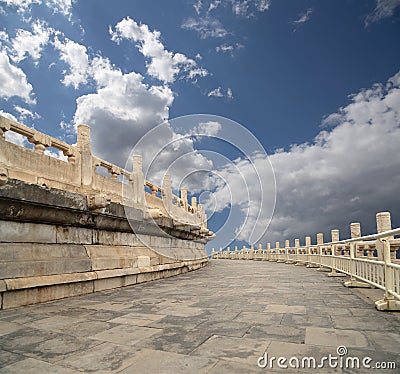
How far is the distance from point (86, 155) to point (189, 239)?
7.33m

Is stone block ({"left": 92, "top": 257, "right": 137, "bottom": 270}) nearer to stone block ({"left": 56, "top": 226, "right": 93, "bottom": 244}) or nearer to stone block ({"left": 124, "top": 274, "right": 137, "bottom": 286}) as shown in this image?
stone block ({"left": 124, "top": 274, "right": 137, "bottom": 286})

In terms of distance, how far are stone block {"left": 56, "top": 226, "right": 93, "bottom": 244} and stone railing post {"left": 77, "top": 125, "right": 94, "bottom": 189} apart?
1565 millimetres

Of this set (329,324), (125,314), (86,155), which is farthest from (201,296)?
(86,155)

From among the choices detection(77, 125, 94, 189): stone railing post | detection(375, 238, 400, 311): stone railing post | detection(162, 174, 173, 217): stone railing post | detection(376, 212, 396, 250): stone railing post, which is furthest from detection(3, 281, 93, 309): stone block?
detection(376, 212, 396, 250): stone railing post

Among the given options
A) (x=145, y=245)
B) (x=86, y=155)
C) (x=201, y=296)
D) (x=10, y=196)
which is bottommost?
(x=201, y=296)

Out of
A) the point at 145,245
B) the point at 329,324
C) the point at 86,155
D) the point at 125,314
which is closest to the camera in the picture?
the point at 329,324

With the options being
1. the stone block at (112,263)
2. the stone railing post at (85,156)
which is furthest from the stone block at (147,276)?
the stone railing post at (85,156)

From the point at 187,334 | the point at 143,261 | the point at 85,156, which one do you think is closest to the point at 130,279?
the point at 143,261

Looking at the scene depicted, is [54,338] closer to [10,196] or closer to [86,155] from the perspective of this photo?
[10,196]

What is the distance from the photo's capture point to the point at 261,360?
263cm

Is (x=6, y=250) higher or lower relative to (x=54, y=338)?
higher

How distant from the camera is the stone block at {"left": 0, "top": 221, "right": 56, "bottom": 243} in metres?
5.18

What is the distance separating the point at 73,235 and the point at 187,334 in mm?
4056

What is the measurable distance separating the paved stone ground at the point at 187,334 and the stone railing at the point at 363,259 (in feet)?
1.52
